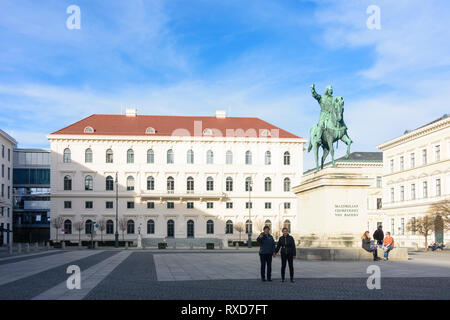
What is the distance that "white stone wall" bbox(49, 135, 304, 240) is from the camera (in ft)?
275

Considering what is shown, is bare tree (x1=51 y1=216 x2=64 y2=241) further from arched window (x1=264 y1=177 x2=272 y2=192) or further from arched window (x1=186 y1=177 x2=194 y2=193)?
arched window (x1=264 y1=177 x2=272 y2=192)

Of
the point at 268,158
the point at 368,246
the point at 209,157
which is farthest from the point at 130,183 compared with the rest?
the point at 368,246

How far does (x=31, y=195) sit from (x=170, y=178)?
3059 centimetres

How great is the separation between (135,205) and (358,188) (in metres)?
→ 61.2

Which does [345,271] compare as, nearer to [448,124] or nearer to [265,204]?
[448,124]

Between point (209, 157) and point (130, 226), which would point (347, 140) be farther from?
point (130, 226)

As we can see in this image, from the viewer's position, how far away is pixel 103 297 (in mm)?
13578

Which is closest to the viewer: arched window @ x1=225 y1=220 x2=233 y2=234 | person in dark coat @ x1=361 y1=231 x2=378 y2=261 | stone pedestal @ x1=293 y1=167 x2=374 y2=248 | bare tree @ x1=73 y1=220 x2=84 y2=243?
person in dark coat @ x1=361 y1=231 x2=378 y2=261

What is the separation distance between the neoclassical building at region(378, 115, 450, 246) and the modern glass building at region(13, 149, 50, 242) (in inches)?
2387

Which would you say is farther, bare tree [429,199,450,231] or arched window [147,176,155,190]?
arched window [147,176,155,190]

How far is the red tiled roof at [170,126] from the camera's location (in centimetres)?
8575

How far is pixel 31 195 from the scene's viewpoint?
327 feet

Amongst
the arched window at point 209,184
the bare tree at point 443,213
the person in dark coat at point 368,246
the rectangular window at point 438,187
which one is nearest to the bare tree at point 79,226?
the arched window at point 209,184

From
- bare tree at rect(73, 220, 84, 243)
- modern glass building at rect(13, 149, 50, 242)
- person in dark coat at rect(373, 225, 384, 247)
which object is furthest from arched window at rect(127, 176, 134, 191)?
person in dark coat at rect(373, 225, 384, 247)
